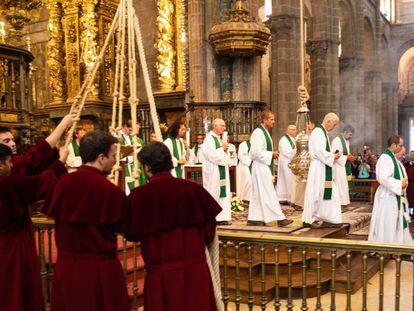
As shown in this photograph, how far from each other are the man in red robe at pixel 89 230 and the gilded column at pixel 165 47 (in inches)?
418

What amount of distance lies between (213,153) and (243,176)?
11.7 ft

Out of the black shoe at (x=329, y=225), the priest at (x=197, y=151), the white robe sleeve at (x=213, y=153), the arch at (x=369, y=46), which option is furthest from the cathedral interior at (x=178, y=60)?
the arch at (x=369, y=46)

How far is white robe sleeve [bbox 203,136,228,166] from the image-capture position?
28.3 ft

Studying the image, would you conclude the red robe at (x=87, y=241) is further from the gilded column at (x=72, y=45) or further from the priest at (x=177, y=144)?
the gilded column at (x=72, y=45)

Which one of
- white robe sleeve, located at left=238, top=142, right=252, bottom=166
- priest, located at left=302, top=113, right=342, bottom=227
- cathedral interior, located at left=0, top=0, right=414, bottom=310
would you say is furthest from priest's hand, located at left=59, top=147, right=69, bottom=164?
white robe sleeve, located at left=238, top=142, right=252, bottom=166

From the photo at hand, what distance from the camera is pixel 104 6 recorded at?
558 inches

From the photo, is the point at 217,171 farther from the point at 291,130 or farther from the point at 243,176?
the point at 243,176

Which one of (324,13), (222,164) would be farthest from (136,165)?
(324,13)

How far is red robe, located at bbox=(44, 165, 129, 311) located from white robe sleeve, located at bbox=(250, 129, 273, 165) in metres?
5.21

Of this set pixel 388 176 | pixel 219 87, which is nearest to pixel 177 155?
pixel 388 176

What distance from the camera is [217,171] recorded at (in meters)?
8.80

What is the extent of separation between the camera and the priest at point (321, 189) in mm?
7879

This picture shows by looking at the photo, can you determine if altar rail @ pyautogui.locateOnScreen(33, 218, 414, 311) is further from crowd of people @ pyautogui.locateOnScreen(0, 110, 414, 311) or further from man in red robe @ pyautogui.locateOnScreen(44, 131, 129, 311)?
man in red robe @ pyautogui.locateOnScreen(44, 131, 129, 311)

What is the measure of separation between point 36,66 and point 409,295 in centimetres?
1449
